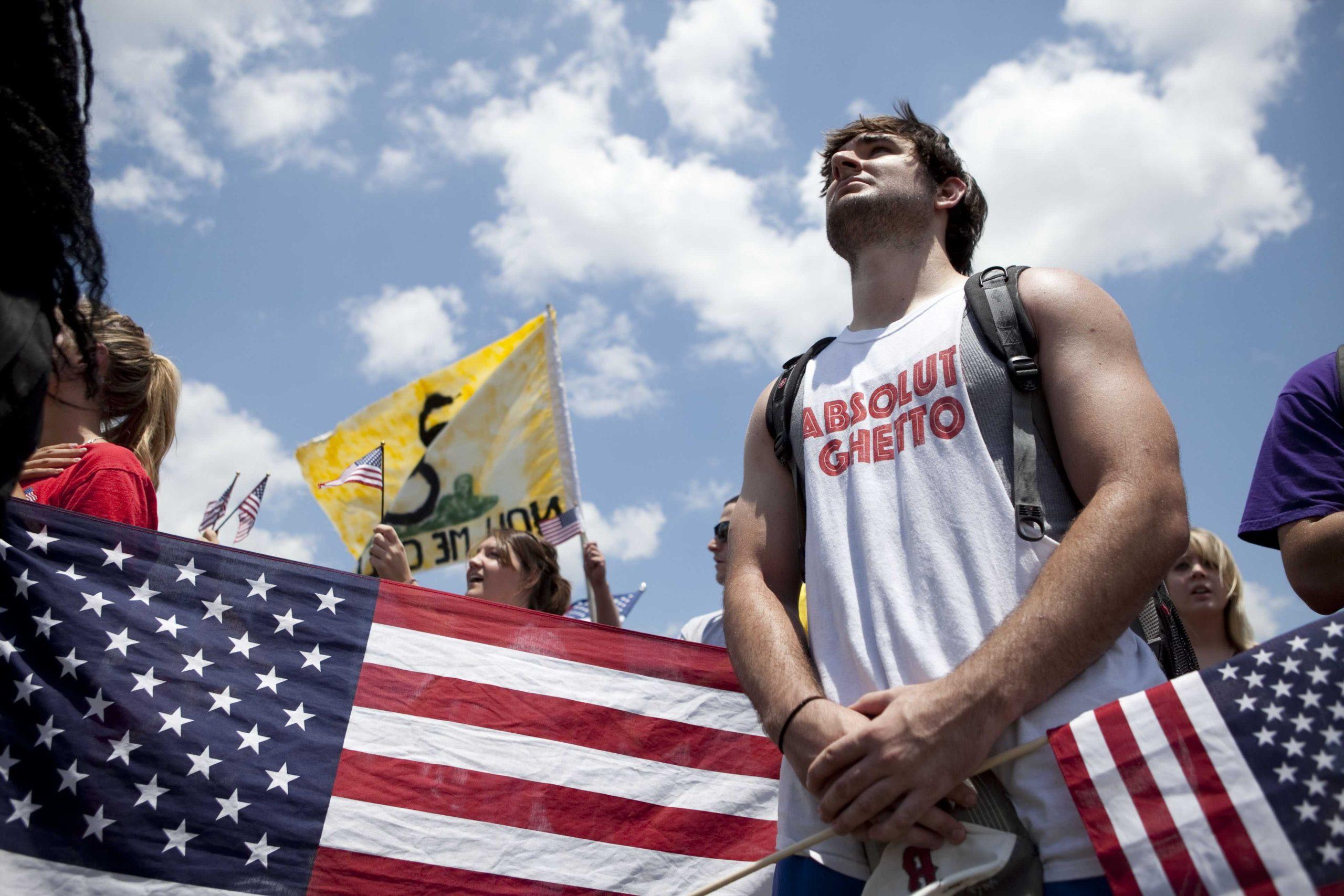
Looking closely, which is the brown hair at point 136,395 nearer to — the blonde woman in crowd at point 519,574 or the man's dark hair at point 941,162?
the blonde woman in crowd at point 519,574

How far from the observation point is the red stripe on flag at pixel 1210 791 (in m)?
1.73

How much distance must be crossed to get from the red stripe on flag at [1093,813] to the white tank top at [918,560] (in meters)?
0.04

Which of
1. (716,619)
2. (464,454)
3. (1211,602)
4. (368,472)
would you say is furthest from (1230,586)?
(464,454)

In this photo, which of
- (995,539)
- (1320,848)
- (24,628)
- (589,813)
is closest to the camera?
(1320,848)

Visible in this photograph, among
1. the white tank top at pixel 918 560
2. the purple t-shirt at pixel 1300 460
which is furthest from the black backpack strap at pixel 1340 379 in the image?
the white tank top at pixel 918 560

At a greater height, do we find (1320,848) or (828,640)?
(828,640)

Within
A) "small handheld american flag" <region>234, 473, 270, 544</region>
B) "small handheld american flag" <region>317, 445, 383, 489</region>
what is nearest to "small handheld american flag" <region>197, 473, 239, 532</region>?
"small handheld american flag" <region>234, 473, 270, 544</region>

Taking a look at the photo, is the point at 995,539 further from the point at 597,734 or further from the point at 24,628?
the point at 24,628

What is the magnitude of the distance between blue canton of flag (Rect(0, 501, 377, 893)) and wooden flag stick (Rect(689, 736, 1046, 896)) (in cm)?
141

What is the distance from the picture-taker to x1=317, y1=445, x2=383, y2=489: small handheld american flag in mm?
4953

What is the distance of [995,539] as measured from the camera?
209 cm

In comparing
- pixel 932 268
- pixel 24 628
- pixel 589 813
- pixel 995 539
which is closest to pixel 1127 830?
pixel 995 539

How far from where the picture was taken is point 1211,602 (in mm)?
4664

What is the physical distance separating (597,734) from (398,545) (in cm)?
139
